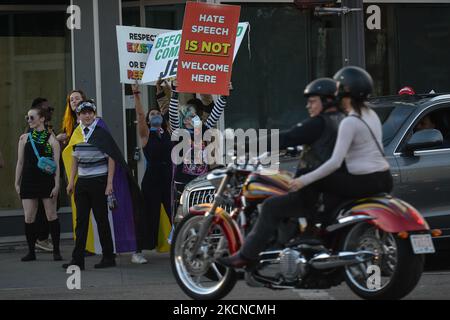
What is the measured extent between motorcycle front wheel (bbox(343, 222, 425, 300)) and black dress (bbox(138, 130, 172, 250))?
464 centimetres

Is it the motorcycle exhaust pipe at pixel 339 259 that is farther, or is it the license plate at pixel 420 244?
the motorcycle exhaust pipe at pixel 339 259

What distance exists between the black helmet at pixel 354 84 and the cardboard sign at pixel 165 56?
13.8 feet

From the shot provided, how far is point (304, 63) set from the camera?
1567cm

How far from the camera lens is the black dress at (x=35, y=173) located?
12477mm

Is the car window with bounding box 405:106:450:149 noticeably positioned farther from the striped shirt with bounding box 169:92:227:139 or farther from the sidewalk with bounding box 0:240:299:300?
the sidewalk with bounding box 0:240:299:300

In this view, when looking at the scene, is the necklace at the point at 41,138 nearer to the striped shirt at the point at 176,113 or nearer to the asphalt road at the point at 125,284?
the asphalt road at the point at 125,284

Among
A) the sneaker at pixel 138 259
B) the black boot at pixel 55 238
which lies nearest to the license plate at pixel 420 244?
the sneaker at pixel 138 259

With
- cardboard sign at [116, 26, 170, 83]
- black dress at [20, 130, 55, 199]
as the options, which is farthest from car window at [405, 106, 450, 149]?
black dress at [20, 130, 55, 199]

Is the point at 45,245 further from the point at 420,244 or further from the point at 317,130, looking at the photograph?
the point at 420,244

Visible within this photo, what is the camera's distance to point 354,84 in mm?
7719

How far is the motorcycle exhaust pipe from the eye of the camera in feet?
24.6

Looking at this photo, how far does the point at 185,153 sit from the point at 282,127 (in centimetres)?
430

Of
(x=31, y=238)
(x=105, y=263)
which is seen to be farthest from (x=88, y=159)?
(x=31, y=238)
